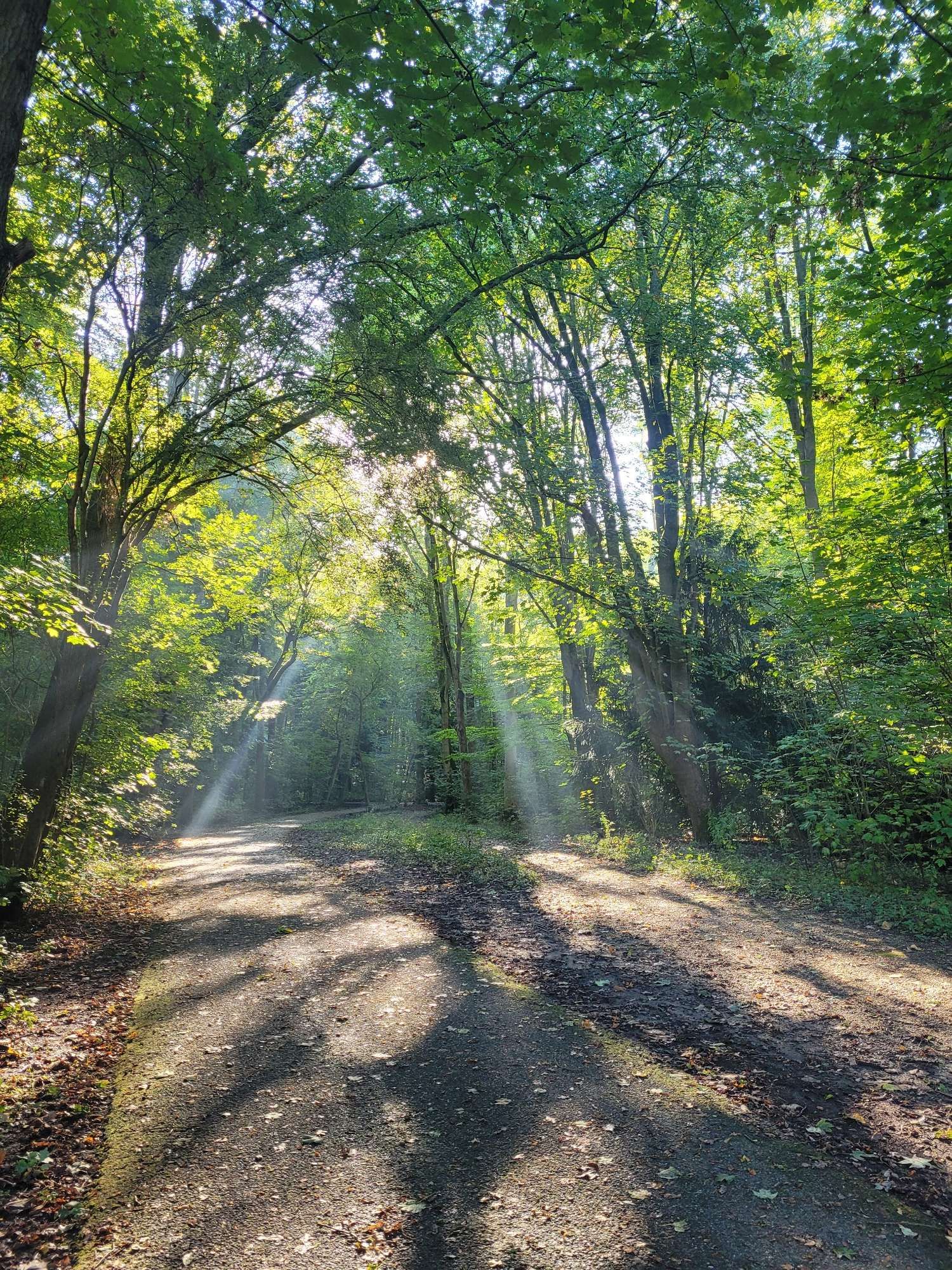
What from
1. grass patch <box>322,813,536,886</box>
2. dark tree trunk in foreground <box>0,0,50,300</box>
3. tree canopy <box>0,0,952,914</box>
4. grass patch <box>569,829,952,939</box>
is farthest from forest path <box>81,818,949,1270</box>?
grass patch <box>322,813,536,886</box>

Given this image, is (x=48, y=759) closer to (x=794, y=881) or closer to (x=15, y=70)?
(x=15, y=70)

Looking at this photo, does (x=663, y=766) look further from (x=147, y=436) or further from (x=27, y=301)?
(x=27, y=301)

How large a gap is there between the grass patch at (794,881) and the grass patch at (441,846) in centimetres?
212

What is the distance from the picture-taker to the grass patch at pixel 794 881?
7617 millimetres

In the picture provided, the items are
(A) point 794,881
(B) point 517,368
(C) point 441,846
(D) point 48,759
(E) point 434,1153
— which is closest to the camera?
(E) point 434,1153

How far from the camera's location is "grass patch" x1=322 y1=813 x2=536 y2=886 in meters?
11.3

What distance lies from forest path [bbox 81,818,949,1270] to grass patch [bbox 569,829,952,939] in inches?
188

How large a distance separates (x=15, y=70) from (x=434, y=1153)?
220 inches

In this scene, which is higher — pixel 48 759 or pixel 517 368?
pixel 517 368

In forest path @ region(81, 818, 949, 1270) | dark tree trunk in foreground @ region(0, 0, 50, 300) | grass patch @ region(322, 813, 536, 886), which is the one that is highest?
dark tree trunk in foreground @ region(0, 0, 50, 300)

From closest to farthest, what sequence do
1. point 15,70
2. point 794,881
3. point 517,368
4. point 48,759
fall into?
point 15,70
point 48,759
point 794,881
point 517,368

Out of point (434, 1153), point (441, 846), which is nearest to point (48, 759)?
point (434, 1153)

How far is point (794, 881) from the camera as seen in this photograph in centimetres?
930

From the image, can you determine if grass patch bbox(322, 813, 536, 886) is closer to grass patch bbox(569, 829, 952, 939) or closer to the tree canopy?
grass patch bbox(569, 829, 952, 939)
